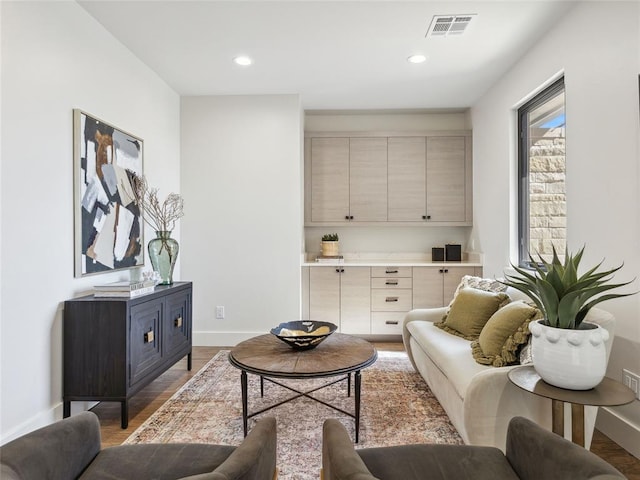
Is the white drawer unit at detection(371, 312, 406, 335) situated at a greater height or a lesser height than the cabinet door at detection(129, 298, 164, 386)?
lesser

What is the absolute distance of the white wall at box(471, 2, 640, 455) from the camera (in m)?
1.99

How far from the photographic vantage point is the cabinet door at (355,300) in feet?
13.7

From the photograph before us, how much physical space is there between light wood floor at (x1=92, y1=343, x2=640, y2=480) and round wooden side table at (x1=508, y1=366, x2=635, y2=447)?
0.60 metres

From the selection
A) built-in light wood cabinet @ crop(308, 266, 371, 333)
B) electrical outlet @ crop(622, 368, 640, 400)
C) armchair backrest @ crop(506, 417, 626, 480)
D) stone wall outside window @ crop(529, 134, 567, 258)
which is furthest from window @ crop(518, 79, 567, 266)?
armchair backrest @ crop(506, 417, 626, 480)

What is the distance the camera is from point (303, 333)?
95.1 inches

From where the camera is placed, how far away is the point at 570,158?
2.51 meters

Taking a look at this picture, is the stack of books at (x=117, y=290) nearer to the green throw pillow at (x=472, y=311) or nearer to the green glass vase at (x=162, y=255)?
the green glass vase at (x=162, y=255)

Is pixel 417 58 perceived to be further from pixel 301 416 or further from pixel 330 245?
pixel 301 416

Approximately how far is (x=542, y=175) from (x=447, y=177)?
1520mm

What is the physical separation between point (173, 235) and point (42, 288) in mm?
1842

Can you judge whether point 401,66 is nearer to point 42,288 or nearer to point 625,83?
point 625,83

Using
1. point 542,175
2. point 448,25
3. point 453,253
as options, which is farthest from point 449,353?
point 453,253

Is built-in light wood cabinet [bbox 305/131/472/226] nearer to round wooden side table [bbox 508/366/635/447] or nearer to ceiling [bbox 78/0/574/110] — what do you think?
ceiling [bbox 78/0/574/110]

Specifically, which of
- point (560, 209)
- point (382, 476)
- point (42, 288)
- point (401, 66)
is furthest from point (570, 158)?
point (42, 288)
